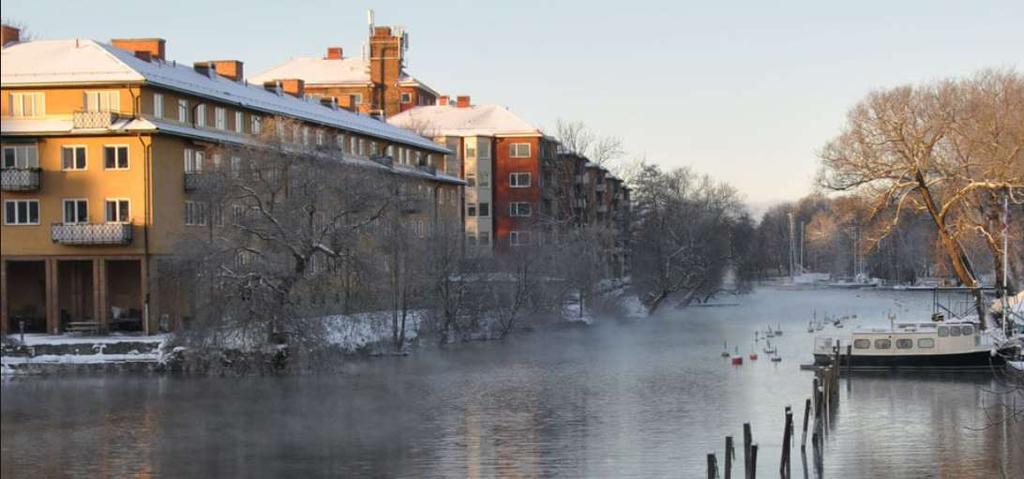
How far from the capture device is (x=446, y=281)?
217 feet

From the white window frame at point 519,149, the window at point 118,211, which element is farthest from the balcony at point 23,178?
the white window frame at point 519,149

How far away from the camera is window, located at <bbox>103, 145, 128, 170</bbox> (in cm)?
5359

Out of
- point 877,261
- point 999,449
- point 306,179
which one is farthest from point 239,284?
point 877,261

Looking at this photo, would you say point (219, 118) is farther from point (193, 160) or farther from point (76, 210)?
point (76, 210)

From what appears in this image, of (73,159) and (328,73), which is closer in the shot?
(73,159)

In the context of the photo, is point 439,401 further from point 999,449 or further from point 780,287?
point 780,287

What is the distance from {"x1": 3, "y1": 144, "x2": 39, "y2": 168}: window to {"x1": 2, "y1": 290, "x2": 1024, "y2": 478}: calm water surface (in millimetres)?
12870

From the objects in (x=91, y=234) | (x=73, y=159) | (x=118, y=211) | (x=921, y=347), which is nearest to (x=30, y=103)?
(x=73, y=159)

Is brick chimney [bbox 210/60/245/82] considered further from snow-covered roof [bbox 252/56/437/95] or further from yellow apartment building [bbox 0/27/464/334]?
snow-covered roof [bbox 252/56/437/95]

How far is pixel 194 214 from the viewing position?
56156 mm

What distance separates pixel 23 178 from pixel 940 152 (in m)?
45.9

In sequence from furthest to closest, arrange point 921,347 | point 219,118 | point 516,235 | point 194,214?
point 516,235, point 219,118, point 194,214, point 921,347

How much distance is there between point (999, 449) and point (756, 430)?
7034 mm

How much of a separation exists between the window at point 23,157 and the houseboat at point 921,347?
3718 cm
